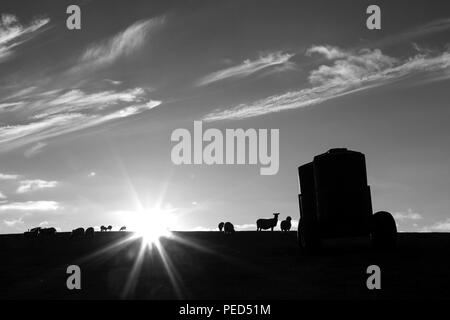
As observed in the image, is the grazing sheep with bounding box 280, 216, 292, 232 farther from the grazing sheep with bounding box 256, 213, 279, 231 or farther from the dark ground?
the dark ground

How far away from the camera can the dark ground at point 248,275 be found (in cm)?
1440

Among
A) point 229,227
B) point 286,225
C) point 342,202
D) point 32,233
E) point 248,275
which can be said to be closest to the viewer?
point 248,275

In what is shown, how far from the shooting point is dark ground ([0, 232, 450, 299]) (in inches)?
567

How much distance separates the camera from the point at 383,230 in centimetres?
2138

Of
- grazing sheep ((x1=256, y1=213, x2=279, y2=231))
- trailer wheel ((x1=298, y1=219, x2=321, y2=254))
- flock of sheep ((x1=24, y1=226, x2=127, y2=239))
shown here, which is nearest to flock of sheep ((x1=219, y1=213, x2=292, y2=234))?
grazing sheep ((x1=256, y1=213, x2=279, y2=231))

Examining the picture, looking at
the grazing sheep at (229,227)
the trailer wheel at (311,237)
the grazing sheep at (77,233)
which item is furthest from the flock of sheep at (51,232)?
the trailer wheel at (311,237)

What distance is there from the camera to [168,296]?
47.3 feet

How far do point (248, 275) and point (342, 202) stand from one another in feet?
20.6

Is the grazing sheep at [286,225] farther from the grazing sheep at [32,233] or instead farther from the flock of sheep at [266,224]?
the grazing sheep at [32,233]

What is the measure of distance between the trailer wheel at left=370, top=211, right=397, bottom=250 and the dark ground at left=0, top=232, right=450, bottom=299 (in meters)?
Result: 0.59

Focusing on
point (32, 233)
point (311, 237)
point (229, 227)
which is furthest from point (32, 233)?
point (311, 237)

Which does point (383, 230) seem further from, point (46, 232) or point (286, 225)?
point (46, 232)

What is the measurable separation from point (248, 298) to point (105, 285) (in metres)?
5.28
